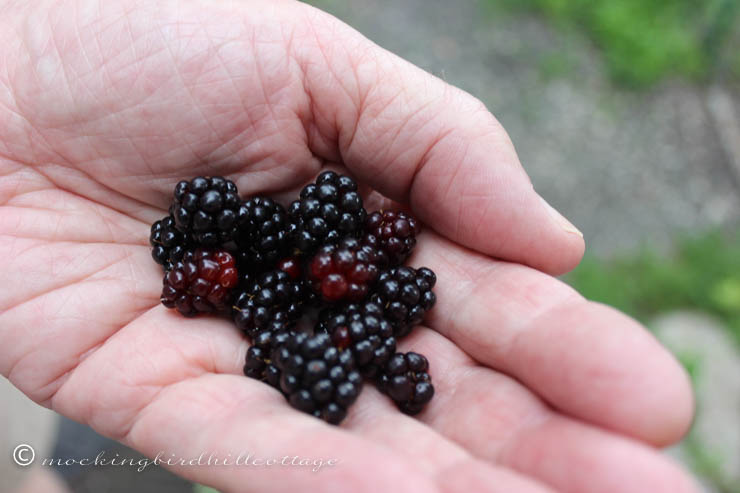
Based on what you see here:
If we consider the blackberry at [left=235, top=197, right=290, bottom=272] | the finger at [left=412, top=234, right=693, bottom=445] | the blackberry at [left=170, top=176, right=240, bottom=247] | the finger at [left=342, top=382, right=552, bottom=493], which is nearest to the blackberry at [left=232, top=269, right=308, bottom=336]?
the blackberry at [left=235, top=197, right=290, bottom=272]

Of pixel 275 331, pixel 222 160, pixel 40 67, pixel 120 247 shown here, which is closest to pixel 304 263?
pixel 275 331

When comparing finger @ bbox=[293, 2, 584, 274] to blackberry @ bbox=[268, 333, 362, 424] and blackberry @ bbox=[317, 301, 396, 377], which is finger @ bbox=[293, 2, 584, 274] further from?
blackberry @ bbox=[268, 333, 362, 424]

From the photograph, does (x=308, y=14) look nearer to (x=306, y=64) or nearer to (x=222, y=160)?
(x=306, y=64)

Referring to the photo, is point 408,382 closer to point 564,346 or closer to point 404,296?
point 404,296

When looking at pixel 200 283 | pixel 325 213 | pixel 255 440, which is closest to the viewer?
pixel 255 440

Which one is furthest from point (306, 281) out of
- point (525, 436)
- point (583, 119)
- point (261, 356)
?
point (583, 119)

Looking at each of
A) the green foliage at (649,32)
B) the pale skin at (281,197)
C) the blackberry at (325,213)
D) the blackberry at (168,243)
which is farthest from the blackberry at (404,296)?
the green foliage at (649,32)
